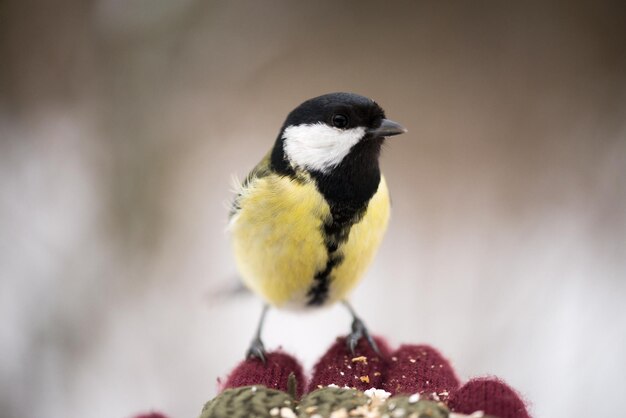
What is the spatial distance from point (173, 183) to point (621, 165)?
1852mm

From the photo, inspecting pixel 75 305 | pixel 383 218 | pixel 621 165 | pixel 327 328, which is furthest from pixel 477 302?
pixel 75 305

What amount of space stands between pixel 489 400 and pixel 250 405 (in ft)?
1.09

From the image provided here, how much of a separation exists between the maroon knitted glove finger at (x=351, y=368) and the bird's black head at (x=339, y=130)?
385mm

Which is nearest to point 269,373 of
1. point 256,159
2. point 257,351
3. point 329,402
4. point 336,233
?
A: point 257,351

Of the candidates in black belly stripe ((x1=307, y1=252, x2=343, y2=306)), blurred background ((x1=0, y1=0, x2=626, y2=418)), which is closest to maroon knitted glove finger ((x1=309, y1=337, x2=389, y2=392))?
black belly stripe ((x1=307, y1=252, x2=343, y2=306))

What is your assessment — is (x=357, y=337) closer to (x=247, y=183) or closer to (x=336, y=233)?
(x=336, y=233)

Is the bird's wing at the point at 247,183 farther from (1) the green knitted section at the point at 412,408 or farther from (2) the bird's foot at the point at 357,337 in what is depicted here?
(1) the green knitted section at the point at 412,408

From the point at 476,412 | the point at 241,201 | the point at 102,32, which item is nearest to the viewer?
the point at 476,412

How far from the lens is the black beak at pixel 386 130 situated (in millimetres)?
1198

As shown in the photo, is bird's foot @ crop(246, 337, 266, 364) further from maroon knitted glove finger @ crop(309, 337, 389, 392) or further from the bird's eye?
the bird's eye

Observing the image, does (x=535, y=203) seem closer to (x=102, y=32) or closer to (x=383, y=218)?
(x=383, y=218)

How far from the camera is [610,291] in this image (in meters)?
2.50

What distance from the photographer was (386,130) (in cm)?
120

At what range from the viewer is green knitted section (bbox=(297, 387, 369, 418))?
834 millimetres
